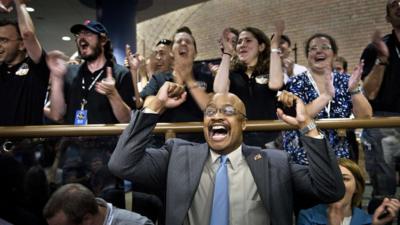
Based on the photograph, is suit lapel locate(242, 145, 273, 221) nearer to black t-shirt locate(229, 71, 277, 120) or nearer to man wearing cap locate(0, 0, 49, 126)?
black t-shirt locate(229, 71, 277, 120)

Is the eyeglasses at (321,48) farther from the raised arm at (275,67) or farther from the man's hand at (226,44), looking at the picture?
the man's hand at (226,44)

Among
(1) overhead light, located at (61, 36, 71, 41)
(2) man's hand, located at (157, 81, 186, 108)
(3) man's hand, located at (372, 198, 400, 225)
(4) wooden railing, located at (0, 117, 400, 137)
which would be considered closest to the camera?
(2) man's hand, located at (157, 81, 186, 108)

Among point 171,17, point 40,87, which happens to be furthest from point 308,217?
point 171,17

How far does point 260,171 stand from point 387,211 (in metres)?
0.88

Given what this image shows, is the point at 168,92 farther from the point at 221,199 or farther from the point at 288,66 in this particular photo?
the point at 288,66

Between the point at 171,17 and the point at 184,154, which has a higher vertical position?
the point at 171,17

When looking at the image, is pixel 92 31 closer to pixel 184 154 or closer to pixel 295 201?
pixel 184 154

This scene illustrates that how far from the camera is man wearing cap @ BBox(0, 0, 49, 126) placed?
296 centimetres

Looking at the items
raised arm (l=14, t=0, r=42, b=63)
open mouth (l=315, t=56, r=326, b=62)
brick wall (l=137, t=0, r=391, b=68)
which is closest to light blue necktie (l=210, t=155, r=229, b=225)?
open mouth (l=315, t=56, r=326, b=62)

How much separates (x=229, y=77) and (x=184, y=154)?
1.04 m

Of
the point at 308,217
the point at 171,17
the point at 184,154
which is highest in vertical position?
the point at 171,17

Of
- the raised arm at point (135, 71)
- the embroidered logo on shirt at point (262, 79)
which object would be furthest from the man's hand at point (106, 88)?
the embroidered logo on shirt at point (262, 79)

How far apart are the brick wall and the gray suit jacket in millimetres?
5768

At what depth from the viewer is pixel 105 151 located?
2.75m
